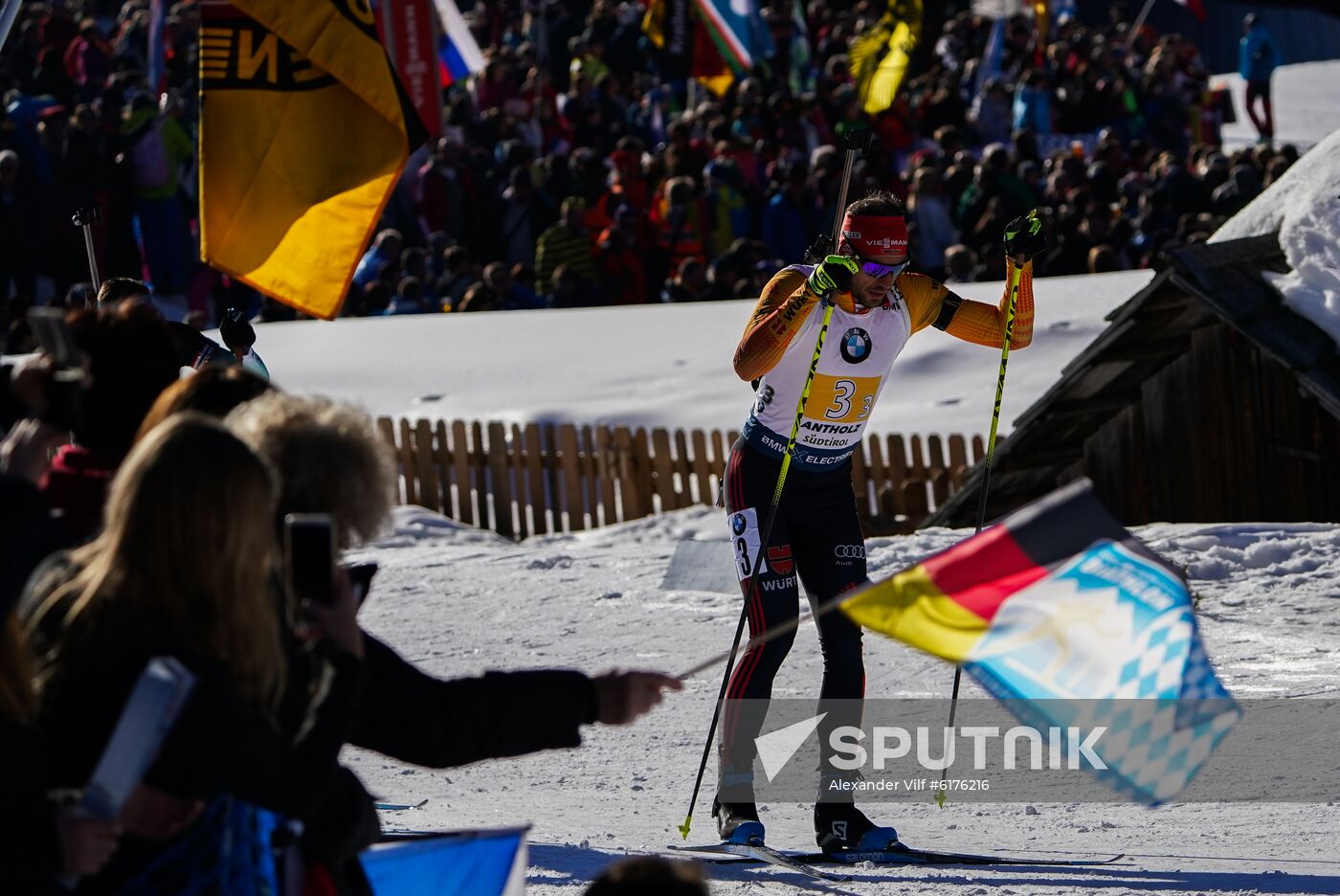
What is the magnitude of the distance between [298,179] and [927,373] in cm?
793

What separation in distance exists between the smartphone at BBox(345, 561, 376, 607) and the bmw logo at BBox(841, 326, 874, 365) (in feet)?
9.83

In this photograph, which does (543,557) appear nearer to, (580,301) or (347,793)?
(580,301)

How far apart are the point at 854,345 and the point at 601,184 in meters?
11.5

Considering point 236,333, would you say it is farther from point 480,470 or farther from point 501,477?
point 480,470

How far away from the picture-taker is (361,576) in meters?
3.11

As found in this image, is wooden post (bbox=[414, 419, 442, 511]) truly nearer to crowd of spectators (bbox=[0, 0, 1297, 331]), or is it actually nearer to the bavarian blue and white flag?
crowd of spectators (bbox=[0, 0, 1297, 331])

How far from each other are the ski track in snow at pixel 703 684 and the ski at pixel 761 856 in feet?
0.26

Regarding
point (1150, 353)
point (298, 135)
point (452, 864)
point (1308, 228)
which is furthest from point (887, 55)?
point (452, 864)

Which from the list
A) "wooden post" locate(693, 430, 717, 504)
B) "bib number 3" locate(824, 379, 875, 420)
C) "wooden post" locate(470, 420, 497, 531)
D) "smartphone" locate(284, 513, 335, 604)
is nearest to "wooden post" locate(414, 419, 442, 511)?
"wooden post" locate(470, 420, 497, 531)

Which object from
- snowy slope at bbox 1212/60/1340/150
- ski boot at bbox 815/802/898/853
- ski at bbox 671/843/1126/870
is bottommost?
snowy slope at bbox 1212/60/1340/150

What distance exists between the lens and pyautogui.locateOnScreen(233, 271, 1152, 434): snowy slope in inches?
542

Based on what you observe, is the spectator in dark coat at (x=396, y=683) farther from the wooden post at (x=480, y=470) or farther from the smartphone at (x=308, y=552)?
the wooden post at (x=480, y=470)

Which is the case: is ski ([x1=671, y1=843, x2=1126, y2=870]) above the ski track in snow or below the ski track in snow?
above

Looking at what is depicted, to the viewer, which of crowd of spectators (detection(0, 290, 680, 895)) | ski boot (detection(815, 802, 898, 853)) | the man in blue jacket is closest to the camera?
crowd of spectators (detection(0, 290, 680, 895))
